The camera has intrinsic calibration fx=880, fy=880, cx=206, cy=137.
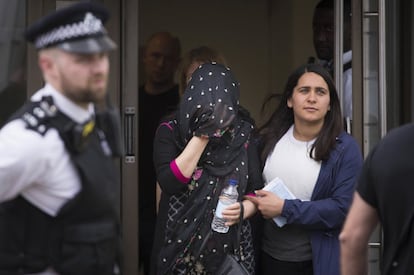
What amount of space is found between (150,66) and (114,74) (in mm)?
1053

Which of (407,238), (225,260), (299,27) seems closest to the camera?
(407,238)

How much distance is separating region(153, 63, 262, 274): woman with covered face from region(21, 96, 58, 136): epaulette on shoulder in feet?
4.25

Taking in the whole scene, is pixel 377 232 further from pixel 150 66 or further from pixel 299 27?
pixel 299 27

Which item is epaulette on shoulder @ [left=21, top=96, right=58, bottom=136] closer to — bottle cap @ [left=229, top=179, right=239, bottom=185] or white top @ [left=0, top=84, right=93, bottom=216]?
white top @ [left=0, top=84, right=93, bottom=216]

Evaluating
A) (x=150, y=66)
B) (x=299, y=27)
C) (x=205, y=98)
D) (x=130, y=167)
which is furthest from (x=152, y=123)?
(x=299, y=27)

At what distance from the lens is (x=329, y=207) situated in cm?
404

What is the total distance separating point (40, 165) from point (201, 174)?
144 cm

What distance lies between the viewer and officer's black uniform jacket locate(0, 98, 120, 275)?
2701 mm

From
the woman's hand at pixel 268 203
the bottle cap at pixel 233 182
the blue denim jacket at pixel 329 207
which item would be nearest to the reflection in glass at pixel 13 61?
the bottle cap at pixel 233 182

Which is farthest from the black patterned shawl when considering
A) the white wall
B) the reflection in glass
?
the white wall

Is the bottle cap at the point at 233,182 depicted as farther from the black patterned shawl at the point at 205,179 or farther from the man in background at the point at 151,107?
the man in background at the point at 151,107

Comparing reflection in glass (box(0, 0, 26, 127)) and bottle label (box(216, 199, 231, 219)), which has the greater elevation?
reflection in glass (box(0, 0, 26, 127))

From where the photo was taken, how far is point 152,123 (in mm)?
5289

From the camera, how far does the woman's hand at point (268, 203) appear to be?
405 cm
